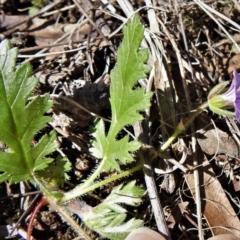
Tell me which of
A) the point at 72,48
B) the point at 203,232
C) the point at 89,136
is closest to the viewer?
the point at 203,232

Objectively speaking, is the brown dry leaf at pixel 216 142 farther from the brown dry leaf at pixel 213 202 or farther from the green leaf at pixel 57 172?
the green leaf at pixel 57 172

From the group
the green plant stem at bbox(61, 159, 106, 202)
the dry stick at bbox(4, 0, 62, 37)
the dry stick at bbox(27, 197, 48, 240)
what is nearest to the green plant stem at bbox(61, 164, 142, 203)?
the green plant stem at bbox(61, 159, 106, 202)

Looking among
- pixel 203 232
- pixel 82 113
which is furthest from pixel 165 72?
pixel 203 232

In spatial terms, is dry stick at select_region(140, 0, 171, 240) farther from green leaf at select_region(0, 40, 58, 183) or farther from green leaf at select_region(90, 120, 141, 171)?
green leaf at select_region(0, 40, 58, 183)

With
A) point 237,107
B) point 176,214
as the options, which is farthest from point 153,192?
point 237,107

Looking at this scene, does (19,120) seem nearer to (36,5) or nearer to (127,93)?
(127,93)

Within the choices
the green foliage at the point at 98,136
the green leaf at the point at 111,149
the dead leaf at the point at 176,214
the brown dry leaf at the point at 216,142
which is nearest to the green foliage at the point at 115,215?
the green foliage at the point at 98,136

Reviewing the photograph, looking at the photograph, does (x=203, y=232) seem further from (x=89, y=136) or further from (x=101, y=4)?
(x=101, y=4)
